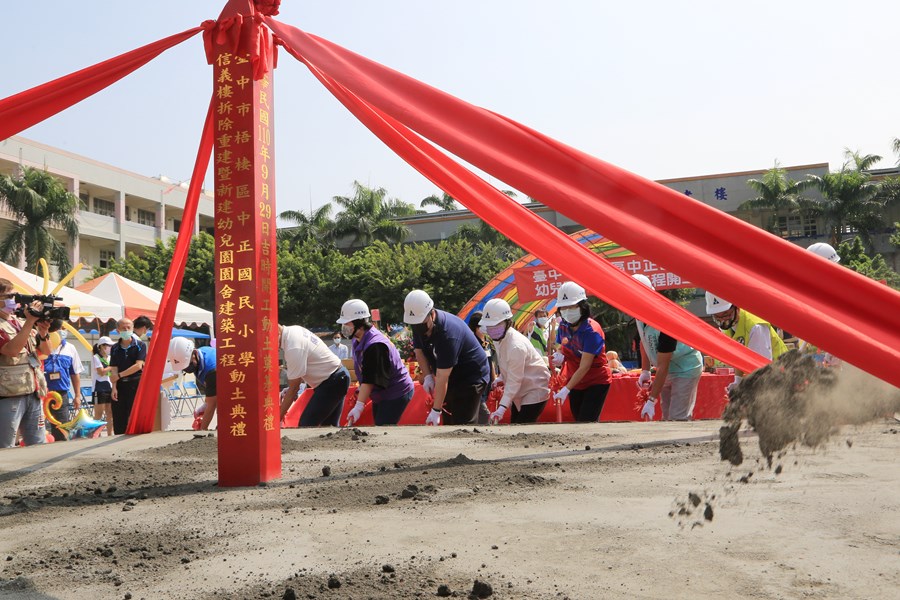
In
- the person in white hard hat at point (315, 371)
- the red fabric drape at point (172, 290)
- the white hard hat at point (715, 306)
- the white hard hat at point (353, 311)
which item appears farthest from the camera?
the white hard hat at point (353, 311)

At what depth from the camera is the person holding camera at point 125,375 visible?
9.22 metres

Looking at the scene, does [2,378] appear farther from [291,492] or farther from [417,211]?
[417,211]

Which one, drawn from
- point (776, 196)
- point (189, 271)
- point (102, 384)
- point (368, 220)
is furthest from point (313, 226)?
point (102, 384)

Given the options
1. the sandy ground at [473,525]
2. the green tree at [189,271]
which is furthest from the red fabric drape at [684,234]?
the green tree at [189,271]

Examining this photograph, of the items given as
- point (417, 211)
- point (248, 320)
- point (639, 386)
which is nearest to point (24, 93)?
point (248, 320)

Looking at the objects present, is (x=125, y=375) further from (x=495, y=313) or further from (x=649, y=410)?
(x=649, y=410)

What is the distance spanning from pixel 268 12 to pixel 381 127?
0.99 m

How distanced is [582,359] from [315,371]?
2.42m

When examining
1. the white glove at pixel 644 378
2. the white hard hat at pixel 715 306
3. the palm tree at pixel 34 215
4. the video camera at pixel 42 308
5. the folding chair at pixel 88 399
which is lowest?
the folding chair at pixel 88 399

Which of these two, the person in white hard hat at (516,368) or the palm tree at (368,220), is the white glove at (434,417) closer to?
the person in white hard hat at (516,368)

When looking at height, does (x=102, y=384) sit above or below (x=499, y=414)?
above

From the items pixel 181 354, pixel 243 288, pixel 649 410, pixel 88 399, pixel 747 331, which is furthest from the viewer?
pixel 88 399

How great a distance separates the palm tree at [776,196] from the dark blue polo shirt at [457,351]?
117 feet

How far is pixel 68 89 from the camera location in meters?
4.83
